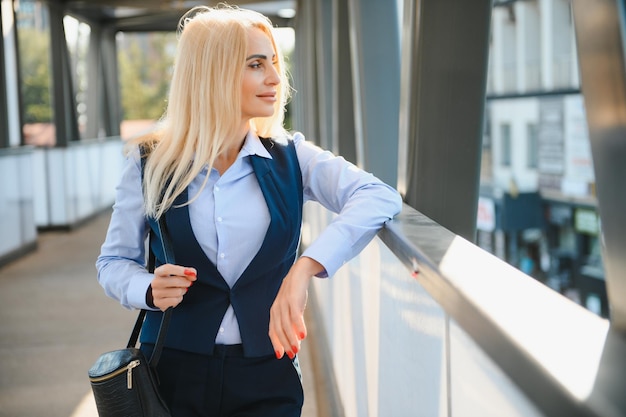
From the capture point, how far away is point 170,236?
6.57 feet

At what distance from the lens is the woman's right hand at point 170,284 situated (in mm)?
1780

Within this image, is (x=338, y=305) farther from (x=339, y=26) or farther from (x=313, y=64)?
(x=313, y=64)

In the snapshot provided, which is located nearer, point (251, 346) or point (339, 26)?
point (251, 346)

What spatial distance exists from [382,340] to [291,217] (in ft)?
2.21

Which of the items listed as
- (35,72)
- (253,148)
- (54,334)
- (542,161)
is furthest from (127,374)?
(542,161)

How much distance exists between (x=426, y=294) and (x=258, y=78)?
25.5 inches

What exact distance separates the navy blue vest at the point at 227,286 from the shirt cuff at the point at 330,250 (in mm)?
167

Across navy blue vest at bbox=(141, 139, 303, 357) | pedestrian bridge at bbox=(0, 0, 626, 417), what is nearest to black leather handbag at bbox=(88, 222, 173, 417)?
navy blue vest at bbox=(141, 139, 303, 357)

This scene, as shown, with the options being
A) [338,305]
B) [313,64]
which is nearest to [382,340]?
[338,305]

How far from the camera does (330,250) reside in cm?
188

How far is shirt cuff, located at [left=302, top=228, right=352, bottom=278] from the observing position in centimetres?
187

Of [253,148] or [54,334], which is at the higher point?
[253,148]

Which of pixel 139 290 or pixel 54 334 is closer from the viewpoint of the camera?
pixel 139 290

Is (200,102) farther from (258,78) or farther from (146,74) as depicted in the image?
(146,74)
